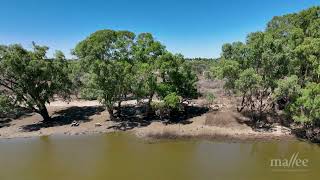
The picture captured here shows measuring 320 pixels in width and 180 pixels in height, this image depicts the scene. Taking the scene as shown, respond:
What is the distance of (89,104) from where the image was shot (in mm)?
40156

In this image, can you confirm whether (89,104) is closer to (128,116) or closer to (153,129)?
(128,116)

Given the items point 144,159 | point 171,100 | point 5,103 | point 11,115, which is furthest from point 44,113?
point 144,159

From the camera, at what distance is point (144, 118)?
32.5m

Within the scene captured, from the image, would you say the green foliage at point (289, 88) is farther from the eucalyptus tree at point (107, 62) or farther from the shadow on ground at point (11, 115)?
the shadow on ground at point (11, 115)

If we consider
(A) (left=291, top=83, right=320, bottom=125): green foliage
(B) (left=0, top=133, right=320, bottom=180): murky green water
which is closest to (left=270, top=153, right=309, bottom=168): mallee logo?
(B) (left=0, top=133, right=320, bottom=180): murky green water

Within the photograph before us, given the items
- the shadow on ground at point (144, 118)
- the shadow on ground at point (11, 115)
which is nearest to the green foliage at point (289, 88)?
the shadow on ground at point (144, 118)

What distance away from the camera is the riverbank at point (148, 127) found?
87.3 ft

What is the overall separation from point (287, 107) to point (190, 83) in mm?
10351

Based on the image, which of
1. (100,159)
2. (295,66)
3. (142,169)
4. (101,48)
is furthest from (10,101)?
(295,66)

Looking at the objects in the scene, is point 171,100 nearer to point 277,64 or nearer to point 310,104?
point 277,64

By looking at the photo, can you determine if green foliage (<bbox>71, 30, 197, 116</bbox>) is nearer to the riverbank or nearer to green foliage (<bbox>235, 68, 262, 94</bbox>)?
the riverbank

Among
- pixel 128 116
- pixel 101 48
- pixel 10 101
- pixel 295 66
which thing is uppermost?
pixel 101 48

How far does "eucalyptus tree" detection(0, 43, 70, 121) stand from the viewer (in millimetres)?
28938

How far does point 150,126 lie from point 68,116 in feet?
33.4
